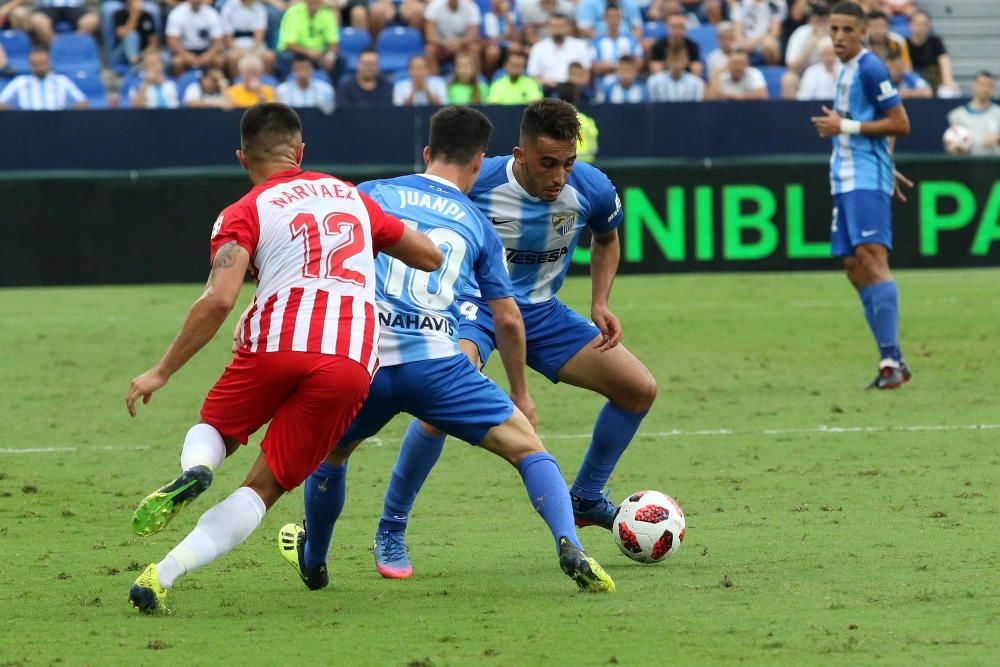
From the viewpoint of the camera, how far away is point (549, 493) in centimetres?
547

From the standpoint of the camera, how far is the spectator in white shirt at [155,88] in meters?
19.2

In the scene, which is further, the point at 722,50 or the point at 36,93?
the point at 722,50

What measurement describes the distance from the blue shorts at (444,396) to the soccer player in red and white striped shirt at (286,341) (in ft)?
0.60

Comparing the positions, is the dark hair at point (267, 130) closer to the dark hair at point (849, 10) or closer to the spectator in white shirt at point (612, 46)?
the dark hair at point (849, 10)

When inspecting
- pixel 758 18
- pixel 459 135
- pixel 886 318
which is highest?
pixel 459 135

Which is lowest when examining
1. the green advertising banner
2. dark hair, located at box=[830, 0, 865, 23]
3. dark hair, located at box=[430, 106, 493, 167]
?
the green advertising banner

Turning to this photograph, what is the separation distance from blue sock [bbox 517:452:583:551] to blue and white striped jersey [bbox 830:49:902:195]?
5818 mm

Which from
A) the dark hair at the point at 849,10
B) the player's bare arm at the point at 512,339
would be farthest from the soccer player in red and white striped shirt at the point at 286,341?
the dark hair at the point at 849,10

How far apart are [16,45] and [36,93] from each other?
71.3 inches

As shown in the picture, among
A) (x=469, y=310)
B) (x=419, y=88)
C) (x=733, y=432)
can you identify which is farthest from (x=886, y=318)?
(x=419, y=88)

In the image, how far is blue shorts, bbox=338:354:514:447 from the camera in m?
5.42

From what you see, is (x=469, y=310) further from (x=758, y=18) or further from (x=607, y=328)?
(x=758, y=18)

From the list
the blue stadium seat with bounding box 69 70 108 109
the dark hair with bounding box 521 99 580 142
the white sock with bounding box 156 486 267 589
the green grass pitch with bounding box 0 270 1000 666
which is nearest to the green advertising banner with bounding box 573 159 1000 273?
the green grass pitch with bounding box 0 270 1000 666

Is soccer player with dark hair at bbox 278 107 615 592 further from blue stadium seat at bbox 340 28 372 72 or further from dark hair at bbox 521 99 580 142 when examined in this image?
blue stadium seat at bbox 340 28 372 72
